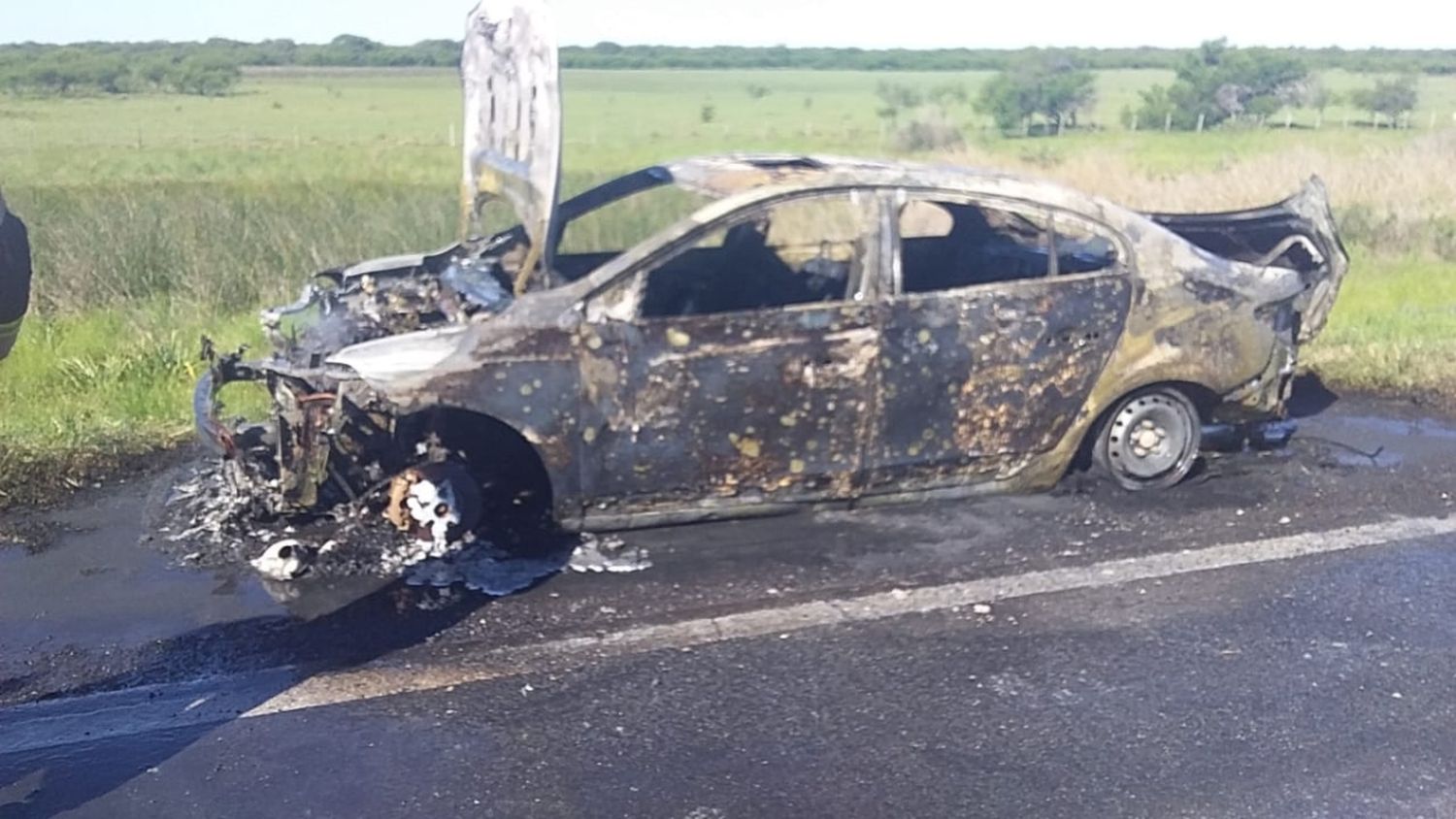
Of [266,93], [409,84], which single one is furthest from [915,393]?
[409,84]

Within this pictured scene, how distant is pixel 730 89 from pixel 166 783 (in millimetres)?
86710

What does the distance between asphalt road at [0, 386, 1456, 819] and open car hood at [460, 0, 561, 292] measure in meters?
1.50

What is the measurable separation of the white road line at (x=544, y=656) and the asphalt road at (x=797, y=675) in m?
0.01

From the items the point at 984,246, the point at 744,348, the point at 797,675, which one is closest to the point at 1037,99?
the point at 984,246

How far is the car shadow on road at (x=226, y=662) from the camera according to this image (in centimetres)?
411

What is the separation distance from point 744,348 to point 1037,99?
5860 cm

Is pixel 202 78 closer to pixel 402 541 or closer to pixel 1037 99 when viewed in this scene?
A: pixel 1037 99

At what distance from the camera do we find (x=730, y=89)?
88.3 metres

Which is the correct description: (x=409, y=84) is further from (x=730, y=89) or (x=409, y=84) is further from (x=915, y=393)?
(x=915, y=393)

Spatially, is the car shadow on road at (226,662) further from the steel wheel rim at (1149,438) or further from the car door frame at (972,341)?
the steel wheel rim at (1149,438)

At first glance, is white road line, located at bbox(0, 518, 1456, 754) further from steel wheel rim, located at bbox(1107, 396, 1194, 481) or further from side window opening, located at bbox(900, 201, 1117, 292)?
side window opening, located at bbox(900, 201, 1117, 292)

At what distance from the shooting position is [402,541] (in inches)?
236

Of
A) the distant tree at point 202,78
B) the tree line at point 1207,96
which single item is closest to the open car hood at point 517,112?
the tree line at point 1207,96

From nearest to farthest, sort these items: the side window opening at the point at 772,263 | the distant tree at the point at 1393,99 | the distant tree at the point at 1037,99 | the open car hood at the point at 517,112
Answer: the open car hood at the point at 517,112
the side window opening at the point at 772,263
the distant tree at the point at 1393,99
the distant tree at the point at 1037,99
